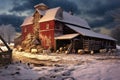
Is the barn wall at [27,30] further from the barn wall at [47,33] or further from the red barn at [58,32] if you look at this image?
the barn wall at [47,33]

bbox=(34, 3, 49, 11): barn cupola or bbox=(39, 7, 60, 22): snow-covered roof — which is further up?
bbox=(34, 3, 49, 11): barn cupola

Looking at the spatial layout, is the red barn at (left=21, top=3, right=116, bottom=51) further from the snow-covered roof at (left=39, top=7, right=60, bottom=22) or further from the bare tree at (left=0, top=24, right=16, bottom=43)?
the bare tree at (left=0, top=24, right=16, bottom=43)

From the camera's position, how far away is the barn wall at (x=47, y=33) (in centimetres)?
4022

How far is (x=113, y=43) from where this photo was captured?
5231 cm

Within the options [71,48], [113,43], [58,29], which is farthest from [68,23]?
[113,43]

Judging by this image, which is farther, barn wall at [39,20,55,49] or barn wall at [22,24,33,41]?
barn wall at [22,24,33,41]

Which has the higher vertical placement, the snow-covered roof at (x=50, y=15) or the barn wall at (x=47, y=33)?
the snow-covered roof at (x=50, y=15)

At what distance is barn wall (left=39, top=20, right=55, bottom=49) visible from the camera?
132 ft

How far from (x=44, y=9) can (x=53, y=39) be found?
11788 millimetres

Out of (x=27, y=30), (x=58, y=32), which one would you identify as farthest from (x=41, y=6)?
(x=58, y=32)

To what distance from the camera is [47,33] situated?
41.4m

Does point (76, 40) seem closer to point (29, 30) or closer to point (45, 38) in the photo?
point (45, 38)

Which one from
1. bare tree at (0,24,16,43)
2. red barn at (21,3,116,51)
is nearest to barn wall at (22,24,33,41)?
red barn at (21,3,116,51)

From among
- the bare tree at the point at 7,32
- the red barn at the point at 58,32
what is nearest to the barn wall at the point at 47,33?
the red barn at the point at 58,32
